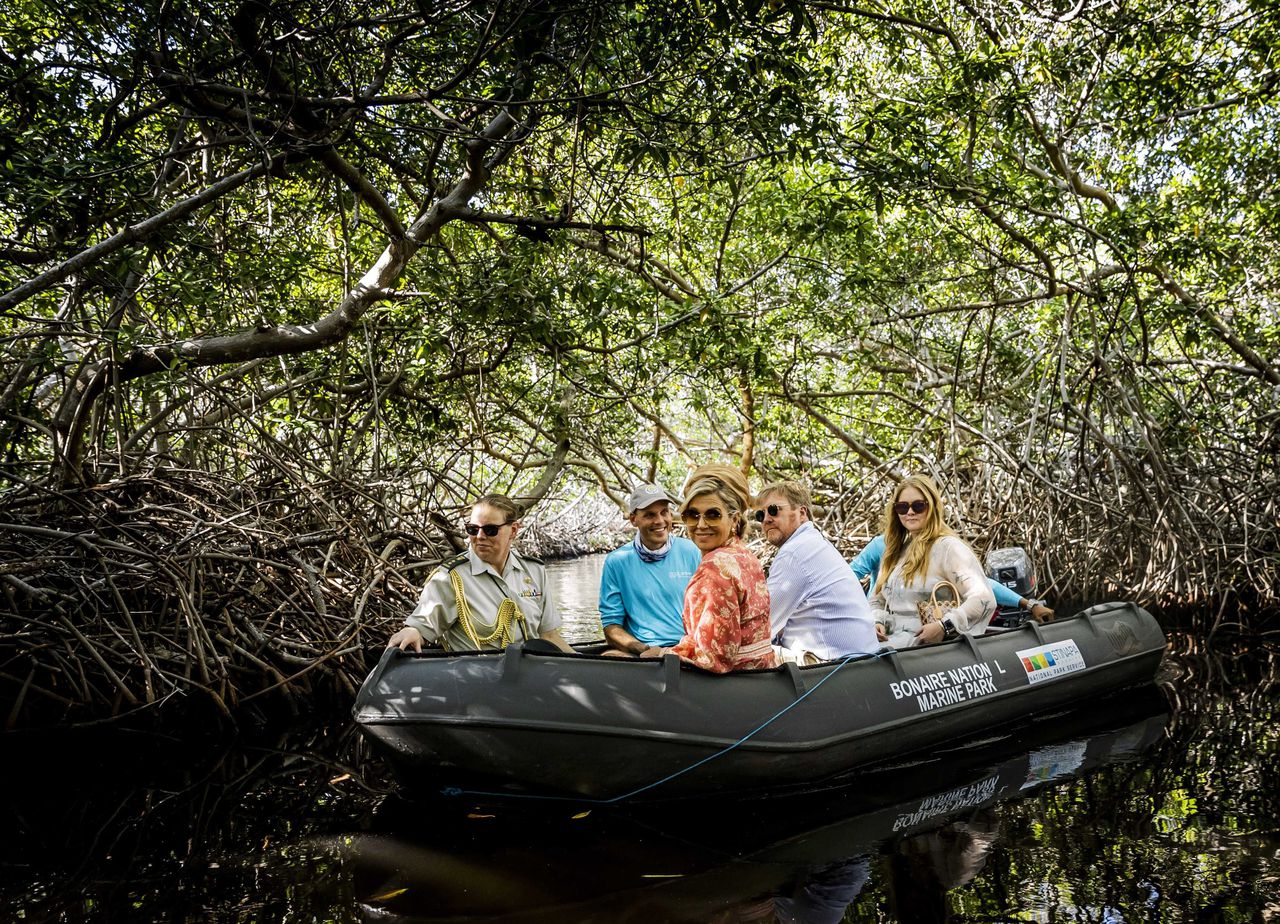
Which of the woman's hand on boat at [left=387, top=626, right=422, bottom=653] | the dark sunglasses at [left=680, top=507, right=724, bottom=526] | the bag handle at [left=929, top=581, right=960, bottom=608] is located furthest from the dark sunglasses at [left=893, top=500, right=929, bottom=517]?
the woman's hand on boat at [left=387, top=626, right=422, bottom=653]

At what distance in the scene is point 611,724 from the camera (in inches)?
132

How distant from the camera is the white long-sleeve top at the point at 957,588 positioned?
435cm

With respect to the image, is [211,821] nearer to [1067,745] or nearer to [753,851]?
[753,851]

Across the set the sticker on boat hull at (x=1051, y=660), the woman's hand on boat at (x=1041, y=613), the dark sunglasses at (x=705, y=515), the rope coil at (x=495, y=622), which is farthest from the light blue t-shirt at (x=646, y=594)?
the woman's hand on boat at (x=1041, y=613)

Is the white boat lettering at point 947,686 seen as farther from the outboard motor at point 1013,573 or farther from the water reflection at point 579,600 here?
the water reflection at point 579,600

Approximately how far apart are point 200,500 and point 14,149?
223 cm

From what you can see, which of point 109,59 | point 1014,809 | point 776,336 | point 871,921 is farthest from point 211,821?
point 776,336

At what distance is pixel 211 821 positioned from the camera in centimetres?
344

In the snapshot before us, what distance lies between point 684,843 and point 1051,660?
98.1 inches

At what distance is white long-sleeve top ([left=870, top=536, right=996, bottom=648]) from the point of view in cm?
435

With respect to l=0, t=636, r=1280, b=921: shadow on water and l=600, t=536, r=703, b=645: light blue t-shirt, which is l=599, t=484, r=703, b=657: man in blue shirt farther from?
l=0, t=636, r=1280, b=921: shadow on water

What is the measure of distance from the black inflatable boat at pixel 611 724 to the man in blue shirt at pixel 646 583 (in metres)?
0.73

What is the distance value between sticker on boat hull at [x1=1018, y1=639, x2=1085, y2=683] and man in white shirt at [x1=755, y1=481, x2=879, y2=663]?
39.9 inches

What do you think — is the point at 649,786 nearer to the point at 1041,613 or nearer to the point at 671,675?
the point at 671,675
